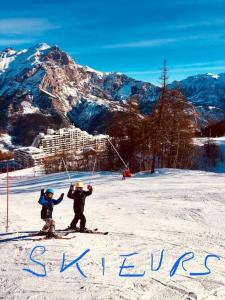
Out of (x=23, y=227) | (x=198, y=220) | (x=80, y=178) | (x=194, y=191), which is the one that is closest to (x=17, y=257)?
(x=23, y=227)

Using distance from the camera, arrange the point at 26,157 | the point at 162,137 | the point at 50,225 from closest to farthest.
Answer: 1. the point at 50,225
2. the point at 162,137
3. the point at 26,157

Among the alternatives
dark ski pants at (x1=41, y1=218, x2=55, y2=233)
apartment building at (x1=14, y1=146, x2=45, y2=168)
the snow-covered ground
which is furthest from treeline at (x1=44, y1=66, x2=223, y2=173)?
apartment building at (x1=14, y1=146, x2=45, y2=168)

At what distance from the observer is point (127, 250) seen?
13.0 metres

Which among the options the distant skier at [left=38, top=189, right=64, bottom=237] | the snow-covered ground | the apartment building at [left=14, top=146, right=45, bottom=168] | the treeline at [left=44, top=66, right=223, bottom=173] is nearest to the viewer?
the snow-covered ground

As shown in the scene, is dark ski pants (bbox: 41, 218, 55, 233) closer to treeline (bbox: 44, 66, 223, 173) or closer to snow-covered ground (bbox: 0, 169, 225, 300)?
snow-covered ground (bbox: 0, 169, 225, 300)

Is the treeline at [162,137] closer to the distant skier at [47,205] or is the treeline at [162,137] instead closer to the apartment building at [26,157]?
the distant skier at [47,205]

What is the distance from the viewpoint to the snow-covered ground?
32.3 feet

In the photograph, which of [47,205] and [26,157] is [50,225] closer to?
[47,205]

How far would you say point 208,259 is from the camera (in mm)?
12125

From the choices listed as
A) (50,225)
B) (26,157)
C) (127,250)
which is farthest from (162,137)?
(26,157)

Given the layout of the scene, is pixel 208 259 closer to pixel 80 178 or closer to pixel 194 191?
pixel 194 191

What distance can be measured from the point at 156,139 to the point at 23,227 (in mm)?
24497

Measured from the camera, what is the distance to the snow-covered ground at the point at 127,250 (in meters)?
9.84

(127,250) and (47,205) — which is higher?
(47,205)
